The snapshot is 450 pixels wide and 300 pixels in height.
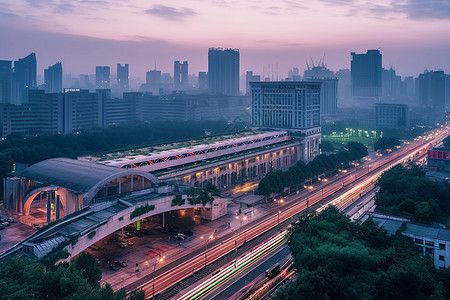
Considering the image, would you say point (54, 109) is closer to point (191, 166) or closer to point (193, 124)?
point (193, 124)

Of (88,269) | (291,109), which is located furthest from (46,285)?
(291,109)

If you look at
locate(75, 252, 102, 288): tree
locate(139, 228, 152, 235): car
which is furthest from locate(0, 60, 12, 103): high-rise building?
locate(75, 252, 102, 288): tree

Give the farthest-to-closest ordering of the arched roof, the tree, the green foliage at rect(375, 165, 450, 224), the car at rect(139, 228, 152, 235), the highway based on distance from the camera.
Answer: the car at rect(139, 228, 152, 235), the green foliage at rect(375, 165, 450, 224), the arched roof, the highway, the tree

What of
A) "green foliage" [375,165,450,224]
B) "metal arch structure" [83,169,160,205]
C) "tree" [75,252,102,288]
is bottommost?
"tree" [75,252,102,288]

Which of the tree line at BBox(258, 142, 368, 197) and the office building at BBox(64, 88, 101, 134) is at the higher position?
the office building at BBox(64, 88, 101, 134)

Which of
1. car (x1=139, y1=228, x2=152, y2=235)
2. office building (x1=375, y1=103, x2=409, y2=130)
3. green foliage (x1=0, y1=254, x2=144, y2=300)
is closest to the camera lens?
A: green foliage (x1=0, y1=254, x2=144, y2=300)

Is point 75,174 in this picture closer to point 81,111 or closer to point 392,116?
point 81,111

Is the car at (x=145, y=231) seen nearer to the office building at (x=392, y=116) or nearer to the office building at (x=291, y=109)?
the office building at (x=291, y=109)

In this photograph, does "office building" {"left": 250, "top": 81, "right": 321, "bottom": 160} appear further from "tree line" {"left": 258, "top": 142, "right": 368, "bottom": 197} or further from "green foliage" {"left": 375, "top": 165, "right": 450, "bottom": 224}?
"green foliage" {"left": 375, "top": 165, "right": 450, "bottom": 224}
